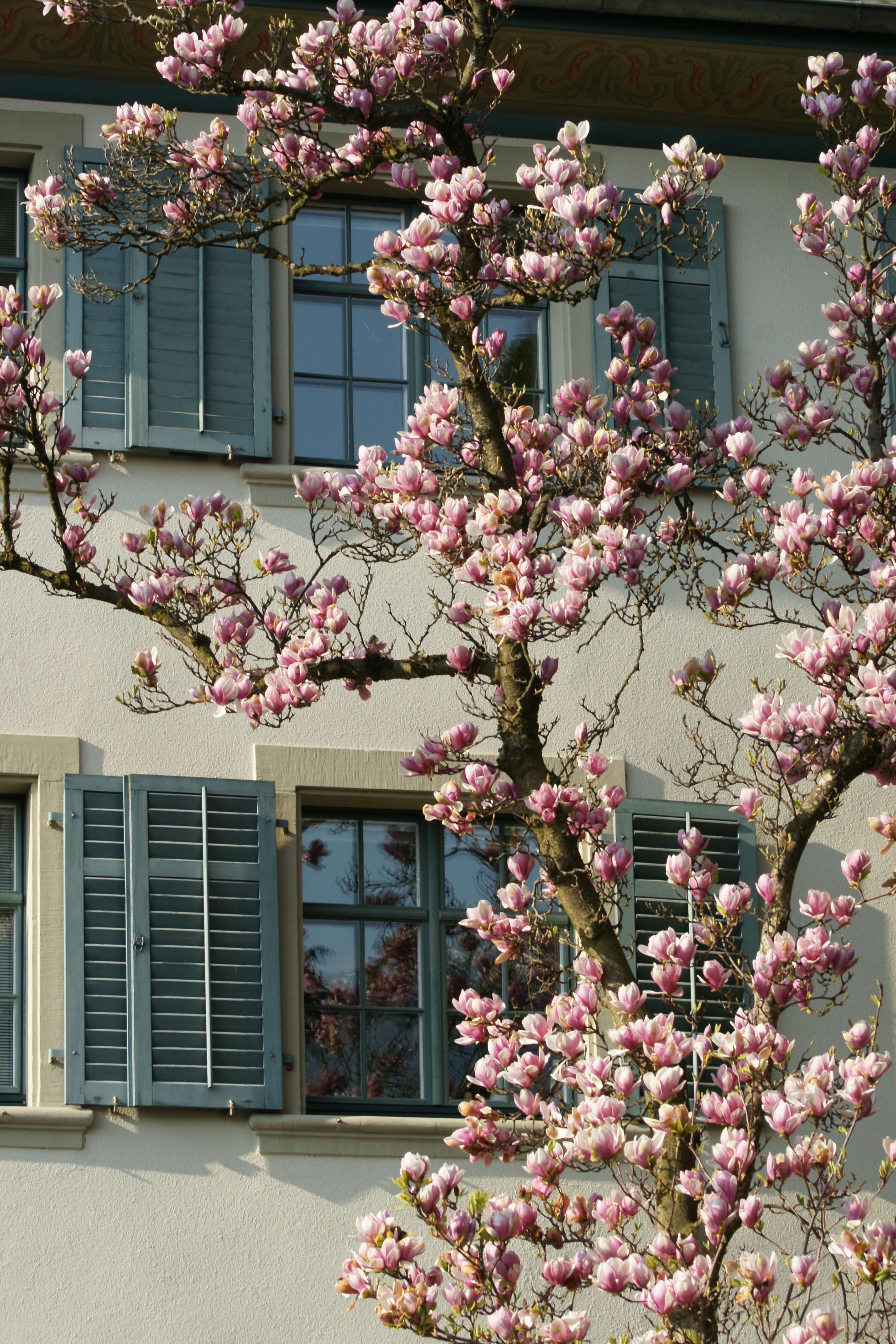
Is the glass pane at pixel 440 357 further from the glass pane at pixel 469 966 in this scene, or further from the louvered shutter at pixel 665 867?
the glass pane at pixel 469 966

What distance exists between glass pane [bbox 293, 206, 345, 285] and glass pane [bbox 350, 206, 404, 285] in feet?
0.16

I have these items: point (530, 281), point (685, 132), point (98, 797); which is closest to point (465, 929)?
point (98, 797)

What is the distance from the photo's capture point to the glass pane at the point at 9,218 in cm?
980

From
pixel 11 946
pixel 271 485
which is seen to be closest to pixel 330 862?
pixel 11 946

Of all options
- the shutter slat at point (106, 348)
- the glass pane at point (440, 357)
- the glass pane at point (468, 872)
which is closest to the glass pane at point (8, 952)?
the glass pane at point (468, 872)

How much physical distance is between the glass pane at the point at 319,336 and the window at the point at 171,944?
6.94 ft

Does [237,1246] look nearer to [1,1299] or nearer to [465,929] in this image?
[1,1299]

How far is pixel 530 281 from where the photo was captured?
696 cm

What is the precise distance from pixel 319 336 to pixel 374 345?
0.25m

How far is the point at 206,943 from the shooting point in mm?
8523

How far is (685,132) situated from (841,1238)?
20.7 feet

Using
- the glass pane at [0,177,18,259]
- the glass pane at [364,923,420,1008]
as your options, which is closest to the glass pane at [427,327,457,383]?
the glass pane at [0,177,18,259]

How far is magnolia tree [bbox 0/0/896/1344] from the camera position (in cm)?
597

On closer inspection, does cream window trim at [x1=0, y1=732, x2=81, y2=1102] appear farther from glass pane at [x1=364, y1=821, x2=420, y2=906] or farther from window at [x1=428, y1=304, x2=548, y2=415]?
window at [x1=428, y1=304, x2=548, y2=415]
